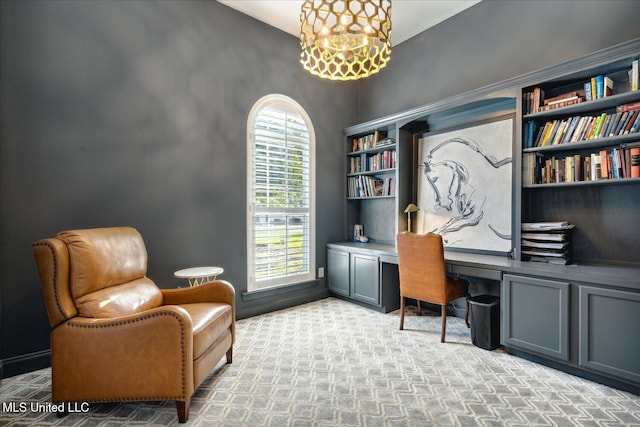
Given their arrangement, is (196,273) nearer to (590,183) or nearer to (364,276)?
(364,276)

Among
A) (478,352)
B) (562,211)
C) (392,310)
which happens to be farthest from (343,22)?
(392,310)

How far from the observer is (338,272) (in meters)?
4.12

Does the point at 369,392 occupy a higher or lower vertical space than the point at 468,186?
lower

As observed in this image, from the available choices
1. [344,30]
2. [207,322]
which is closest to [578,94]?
[344,30]

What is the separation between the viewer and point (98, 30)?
2.58 m

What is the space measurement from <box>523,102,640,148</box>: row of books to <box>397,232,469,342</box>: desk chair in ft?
3.97

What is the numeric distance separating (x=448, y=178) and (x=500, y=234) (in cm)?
83

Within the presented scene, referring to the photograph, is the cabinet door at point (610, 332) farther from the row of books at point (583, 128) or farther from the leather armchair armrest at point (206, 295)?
the leather armchair armrest at point (206, 295)

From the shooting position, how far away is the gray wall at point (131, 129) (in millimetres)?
2295

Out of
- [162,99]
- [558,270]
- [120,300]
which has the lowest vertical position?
[120,300]

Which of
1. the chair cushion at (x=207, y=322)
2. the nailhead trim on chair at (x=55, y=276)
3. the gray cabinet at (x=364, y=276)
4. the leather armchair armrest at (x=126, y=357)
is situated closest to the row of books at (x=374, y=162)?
the gray cabinet at (x=364, y=276)

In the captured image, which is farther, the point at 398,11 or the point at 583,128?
the point at 398,11

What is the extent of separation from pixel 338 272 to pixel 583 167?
9.02ft

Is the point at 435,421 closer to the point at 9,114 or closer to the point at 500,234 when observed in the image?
the point at 500,234
